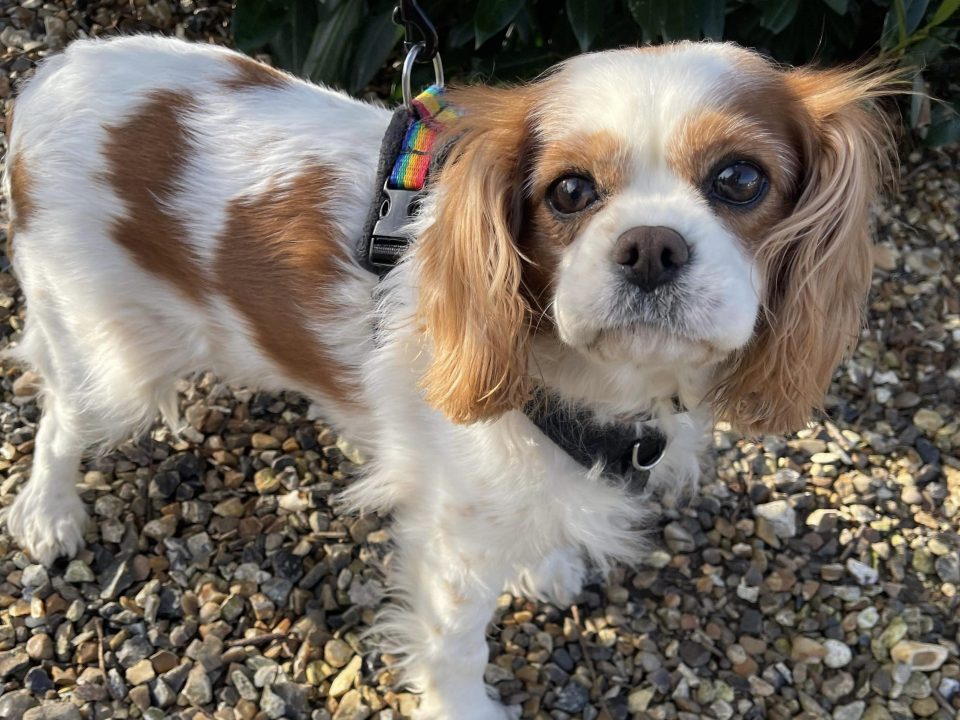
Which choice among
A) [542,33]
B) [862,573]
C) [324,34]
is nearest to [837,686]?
[862,573]

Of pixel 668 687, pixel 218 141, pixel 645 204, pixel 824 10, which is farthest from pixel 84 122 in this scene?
pixel 824 10

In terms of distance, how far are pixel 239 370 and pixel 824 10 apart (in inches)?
97.8

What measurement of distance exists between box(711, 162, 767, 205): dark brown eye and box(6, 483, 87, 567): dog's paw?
6.73 feet

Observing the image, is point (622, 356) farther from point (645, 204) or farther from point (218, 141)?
point (218, 141)

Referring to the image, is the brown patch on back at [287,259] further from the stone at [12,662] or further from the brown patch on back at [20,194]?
the stone at [12,662]

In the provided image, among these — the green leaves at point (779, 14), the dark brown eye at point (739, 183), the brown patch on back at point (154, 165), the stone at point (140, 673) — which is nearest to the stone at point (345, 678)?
the stone at point (140, 673)

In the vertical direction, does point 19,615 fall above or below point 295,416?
below

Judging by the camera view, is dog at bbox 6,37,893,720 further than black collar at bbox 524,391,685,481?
No

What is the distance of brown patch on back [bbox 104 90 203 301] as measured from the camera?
2.02 m

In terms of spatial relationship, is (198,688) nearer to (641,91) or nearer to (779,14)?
(641,91)

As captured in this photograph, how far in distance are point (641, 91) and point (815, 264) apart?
0.43 m

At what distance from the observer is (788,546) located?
274cm

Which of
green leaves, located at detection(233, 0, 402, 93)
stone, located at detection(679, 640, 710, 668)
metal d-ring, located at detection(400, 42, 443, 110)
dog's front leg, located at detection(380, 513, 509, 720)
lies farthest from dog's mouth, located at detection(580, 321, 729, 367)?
green leaves, located at detection(233, 0, 402, 93)

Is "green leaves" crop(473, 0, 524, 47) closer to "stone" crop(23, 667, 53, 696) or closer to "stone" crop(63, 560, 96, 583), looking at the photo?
"stone" crop(63, 560, 96, 583)
